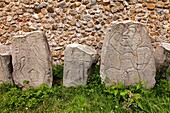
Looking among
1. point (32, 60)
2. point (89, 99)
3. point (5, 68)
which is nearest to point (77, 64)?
point (89, 99)

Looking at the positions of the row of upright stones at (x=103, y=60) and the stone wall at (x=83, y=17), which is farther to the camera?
the stone wall at (x=83, y=17)

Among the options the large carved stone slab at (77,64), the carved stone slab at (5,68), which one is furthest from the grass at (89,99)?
the carved stone slab at (5,68)

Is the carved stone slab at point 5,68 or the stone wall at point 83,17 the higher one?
the stone wall at point 83,17

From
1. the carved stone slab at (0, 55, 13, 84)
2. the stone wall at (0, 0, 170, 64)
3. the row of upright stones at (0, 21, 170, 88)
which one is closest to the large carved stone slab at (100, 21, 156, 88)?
the row of upright stones at (0, 21, 170, 88)

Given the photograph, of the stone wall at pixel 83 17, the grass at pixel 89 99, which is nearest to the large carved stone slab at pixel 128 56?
the grass at pixel 89 99

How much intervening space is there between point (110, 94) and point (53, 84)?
986mm

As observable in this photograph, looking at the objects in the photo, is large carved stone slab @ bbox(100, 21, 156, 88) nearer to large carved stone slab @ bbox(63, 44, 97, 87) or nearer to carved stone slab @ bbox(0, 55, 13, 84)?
large carved stone slab @ bbox(63, 44, 97, 87)

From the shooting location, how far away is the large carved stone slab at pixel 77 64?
3.41m

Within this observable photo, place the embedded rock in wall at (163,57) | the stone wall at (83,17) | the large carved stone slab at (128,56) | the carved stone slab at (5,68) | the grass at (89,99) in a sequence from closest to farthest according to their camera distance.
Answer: the grass at (89,99), the large carved stone slab at (128,56), the embedded rock in wall at (163,57), the carved stone slab at (5,68), the stone wall at (83,17)

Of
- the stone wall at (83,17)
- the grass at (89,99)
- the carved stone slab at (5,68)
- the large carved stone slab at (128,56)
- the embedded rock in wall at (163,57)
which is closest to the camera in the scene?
the grass at (89,99)

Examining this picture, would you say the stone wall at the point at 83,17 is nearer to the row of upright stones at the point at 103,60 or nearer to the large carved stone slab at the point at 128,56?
the row of upright stones at the point at 103,60

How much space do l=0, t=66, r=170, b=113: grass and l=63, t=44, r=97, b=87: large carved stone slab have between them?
0.11 metres

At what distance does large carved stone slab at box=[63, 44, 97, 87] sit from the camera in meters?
3.41

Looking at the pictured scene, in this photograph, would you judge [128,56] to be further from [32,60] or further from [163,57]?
[32,60]
